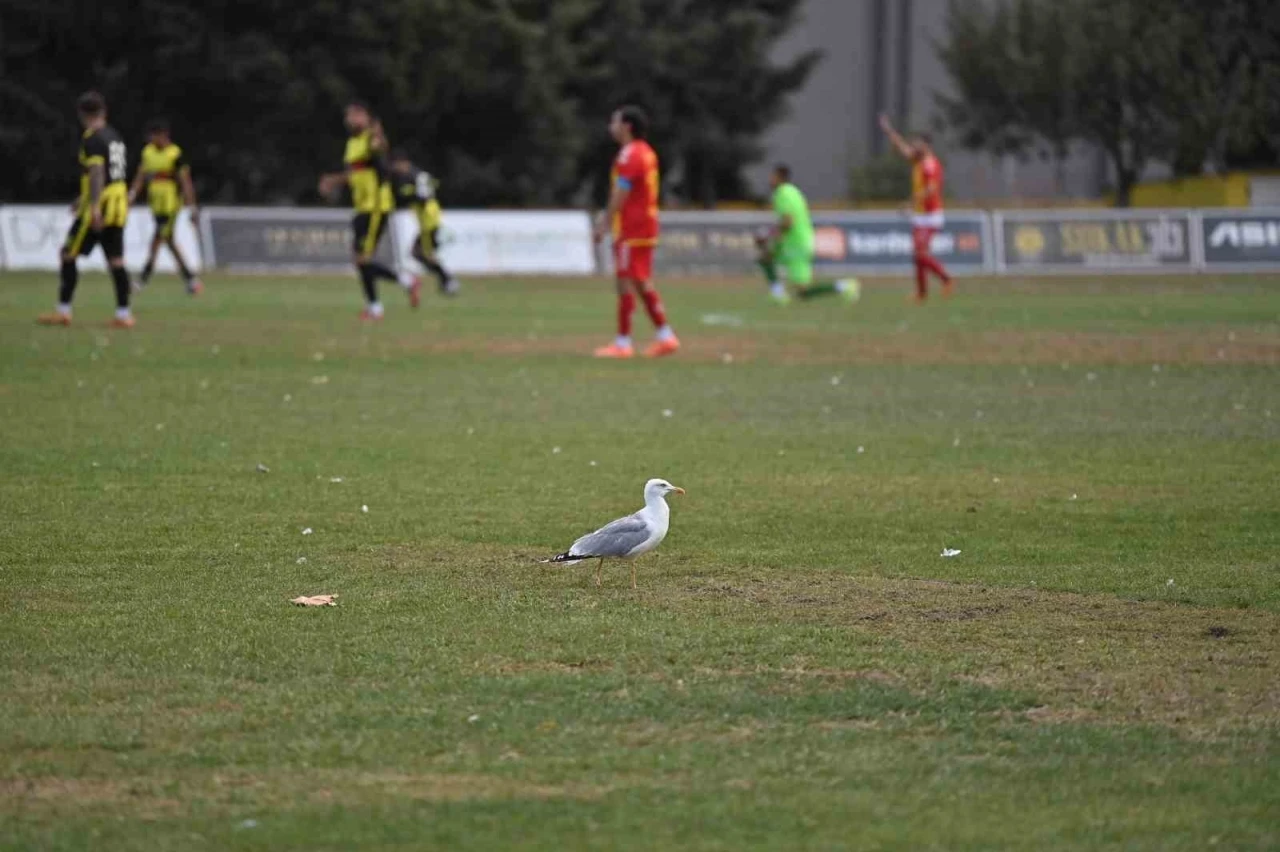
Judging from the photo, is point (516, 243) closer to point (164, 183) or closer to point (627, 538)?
point (164, 183)

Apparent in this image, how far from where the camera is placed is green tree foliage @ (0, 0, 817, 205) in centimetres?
4722

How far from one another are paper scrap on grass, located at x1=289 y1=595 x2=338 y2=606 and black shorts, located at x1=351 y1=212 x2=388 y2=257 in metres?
15.8

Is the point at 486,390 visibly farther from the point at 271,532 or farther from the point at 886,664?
the point at 886,664

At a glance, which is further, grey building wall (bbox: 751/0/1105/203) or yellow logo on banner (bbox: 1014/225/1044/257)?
grey building wall (bbox: 751/0/1105/203)

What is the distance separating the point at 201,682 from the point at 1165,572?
4.08 metres

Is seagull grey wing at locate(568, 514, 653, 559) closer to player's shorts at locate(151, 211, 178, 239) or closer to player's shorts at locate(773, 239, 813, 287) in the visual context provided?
player's shorts at locate(151, 211, 178, 239)

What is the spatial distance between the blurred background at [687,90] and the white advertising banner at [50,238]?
11.7 metres

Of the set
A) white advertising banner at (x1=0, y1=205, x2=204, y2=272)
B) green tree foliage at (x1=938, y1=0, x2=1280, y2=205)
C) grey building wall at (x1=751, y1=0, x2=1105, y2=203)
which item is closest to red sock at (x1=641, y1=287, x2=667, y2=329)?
white advertising banner at (x1=0, y1=205, x2=204, y2=272)

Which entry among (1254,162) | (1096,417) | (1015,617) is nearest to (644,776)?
(1015,617)

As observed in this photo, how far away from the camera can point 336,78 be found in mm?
48469

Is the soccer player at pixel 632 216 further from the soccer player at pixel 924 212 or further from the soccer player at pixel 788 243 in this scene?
the soccer player at pixel 924 212

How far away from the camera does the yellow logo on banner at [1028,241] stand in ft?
130

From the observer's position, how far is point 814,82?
194ft

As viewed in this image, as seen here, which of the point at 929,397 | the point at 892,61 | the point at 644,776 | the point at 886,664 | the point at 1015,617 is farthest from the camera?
the point at 892,61
